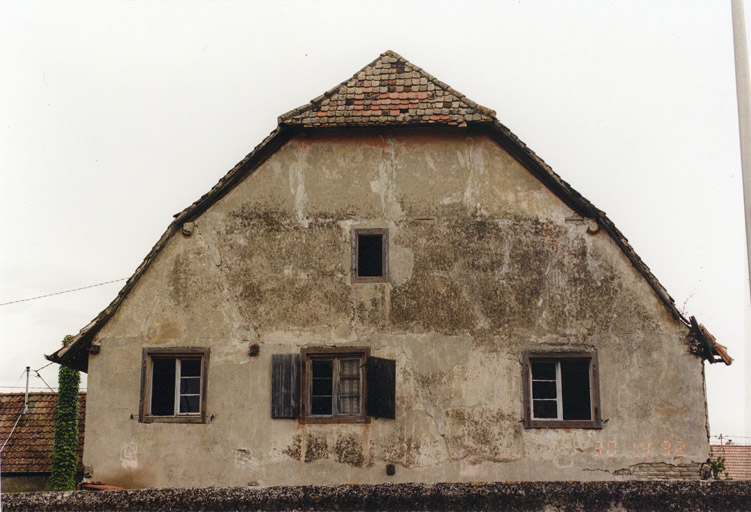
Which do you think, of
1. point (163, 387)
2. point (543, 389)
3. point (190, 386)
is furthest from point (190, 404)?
point (543, 389)

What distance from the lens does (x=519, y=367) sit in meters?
14.3

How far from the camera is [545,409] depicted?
1425 cm

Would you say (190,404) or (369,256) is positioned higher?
(369,256)

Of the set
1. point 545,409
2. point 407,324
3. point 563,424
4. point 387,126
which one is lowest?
point 563,424

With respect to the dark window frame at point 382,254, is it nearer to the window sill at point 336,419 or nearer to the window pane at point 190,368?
the window sill at point 336,419

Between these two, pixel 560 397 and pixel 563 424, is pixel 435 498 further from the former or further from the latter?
pixel 560 397

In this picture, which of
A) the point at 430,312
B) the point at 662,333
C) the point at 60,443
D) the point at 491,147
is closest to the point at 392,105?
the point at 491,147

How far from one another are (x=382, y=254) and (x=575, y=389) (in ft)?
13.7

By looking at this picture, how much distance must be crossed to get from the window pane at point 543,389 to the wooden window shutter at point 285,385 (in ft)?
13.6

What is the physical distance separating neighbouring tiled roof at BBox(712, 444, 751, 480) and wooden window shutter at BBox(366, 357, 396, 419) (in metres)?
32.4

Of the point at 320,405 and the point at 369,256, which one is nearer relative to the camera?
the point at 320,405

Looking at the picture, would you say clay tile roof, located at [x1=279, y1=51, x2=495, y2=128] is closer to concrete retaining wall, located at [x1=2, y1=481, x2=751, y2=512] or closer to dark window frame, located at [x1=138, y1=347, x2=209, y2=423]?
dark window frame, located at [x1=138, y1=347, x2=209, y2=423]

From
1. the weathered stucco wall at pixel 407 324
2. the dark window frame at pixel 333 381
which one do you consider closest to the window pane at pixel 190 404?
the weathered stucco wall at pixel 407 324

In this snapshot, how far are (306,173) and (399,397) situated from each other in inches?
173
